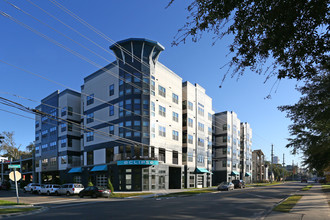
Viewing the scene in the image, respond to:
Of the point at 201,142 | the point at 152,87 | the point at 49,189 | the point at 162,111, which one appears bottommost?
the point at 49,189

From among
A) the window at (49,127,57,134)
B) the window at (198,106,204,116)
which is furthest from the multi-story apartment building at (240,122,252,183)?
the window at (49,127,57,134)

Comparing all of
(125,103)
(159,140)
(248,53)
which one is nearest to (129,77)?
(125,103)

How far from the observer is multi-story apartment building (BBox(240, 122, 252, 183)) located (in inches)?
3320

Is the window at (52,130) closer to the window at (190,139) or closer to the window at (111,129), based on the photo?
the window at (111,129)

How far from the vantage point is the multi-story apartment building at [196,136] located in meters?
53.4

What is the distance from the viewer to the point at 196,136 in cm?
5641

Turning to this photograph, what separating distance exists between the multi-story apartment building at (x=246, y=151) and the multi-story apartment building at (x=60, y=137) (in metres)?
48.1

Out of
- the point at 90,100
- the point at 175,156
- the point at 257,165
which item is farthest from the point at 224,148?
the point at 257,165

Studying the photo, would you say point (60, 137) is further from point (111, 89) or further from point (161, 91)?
point (161, 91)

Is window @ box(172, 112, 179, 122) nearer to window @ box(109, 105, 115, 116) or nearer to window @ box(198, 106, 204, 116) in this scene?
window @ box(198, 106, 204, 116)

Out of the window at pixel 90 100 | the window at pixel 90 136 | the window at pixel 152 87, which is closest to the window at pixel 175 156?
the window at pixel 152 87

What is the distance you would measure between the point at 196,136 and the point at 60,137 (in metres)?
26.6

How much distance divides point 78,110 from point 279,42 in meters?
54.7

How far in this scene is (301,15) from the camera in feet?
25.5
